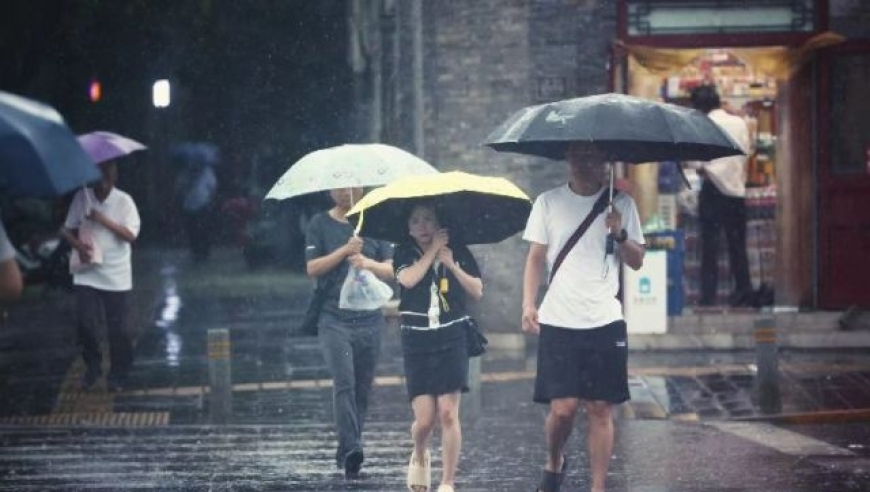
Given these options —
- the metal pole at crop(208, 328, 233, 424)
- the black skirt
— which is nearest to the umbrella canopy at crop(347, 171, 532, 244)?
the black skirt

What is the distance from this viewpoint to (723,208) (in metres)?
17.4

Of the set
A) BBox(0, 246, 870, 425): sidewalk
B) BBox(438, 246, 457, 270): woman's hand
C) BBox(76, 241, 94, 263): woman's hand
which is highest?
BBox(438, 246, 457, 270): woman's hand

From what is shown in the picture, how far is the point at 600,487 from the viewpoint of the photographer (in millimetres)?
8969

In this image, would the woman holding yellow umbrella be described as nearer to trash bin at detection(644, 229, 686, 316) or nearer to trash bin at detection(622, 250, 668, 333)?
trash bin at detection(622, 250, 668, 333)

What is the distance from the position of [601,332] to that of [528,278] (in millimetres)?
517

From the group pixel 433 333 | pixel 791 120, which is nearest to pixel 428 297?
pixel 433 333

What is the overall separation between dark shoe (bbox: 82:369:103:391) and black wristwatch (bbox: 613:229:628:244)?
6935 mm

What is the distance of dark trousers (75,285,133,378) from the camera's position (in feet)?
47.2

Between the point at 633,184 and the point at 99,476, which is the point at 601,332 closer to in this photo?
the point at 99,476

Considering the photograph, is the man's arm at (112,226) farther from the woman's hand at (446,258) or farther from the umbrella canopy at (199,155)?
the umbrella canopy at (199,155)

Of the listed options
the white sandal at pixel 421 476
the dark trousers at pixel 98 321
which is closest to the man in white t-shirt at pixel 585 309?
the white sandal at pixel 421 476

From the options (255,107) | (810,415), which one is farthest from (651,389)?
(255,107)

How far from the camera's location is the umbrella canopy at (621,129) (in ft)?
28.5

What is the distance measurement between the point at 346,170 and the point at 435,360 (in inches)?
54.3
